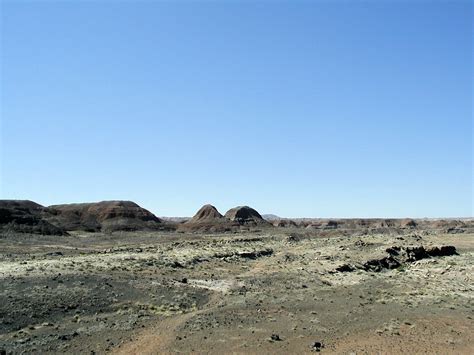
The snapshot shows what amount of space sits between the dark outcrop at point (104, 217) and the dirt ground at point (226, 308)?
2516 inches

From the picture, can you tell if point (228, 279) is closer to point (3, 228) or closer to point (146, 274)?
point (146, 274)

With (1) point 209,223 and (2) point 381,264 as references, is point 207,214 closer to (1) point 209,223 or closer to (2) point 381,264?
(1) point 209,223

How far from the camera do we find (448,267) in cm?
3875

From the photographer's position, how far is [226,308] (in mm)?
24281

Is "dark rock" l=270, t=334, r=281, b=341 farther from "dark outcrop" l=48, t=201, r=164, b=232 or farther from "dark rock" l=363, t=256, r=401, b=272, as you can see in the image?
"dark outcrop" l=48, t=201, r=164, b=232

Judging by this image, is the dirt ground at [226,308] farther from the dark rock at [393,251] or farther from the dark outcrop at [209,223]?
the dark outcrop at [209,223]

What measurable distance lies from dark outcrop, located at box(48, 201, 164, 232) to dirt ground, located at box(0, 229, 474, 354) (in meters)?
63.9

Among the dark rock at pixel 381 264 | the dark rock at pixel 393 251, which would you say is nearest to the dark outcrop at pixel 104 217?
the dark rock at pixel 393 251

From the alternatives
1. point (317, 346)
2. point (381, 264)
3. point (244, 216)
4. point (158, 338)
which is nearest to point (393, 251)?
point (381, 264)

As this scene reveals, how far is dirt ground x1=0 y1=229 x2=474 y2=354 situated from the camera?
1920 centimetres

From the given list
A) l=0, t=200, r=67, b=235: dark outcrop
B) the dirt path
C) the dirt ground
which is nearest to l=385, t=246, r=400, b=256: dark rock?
the dirt ground

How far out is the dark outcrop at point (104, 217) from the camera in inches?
3989

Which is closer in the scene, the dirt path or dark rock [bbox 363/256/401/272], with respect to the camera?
the dirt path

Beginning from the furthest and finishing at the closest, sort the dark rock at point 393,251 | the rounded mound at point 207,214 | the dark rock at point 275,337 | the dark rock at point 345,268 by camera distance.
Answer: the rounded mound at point 207,214 → the dark rock at point 393,251 → the dark rock at point 345,268 → the dark rock at point 275,337
